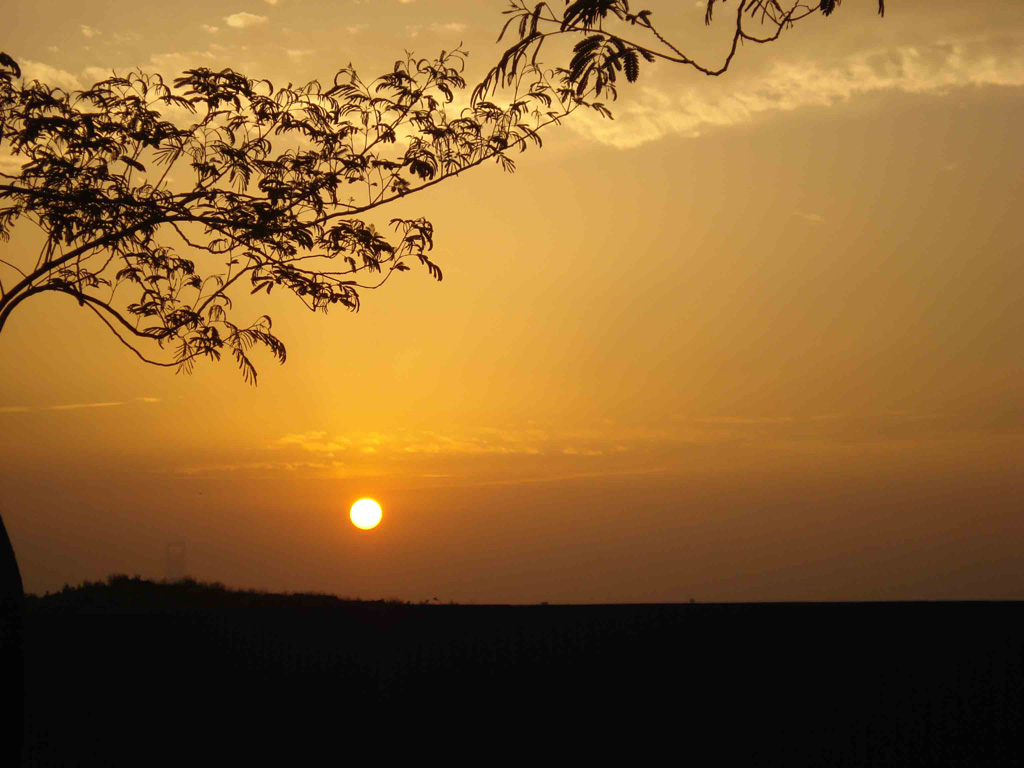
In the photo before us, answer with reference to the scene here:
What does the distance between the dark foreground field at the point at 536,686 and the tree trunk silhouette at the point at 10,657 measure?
4.61 feet

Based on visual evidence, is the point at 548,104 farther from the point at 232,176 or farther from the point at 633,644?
the point at 633,644

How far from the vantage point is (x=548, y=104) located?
10.6m

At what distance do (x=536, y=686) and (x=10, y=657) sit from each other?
426 centimetres

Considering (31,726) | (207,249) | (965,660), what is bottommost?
(31,726)

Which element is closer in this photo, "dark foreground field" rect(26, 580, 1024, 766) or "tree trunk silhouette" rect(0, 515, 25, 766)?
"tree trunk silhouette" rect(0, 515, 25, 766)

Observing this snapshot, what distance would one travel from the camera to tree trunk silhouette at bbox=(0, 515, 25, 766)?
5.74 m

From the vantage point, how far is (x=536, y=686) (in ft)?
27.6

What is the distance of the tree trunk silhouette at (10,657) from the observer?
574 cm

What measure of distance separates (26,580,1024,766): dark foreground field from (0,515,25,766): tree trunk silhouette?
4.61 feet

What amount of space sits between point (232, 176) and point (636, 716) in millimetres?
7221

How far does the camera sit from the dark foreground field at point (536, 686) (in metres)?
7.18

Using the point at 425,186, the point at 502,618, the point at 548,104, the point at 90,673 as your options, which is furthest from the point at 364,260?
the point at 90,673

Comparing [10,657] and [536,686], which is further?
[536,686]

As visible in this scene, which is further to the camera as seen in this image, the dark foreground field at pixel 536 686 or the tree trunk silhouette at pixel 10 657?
the dark foreground field at pixel 536 686
